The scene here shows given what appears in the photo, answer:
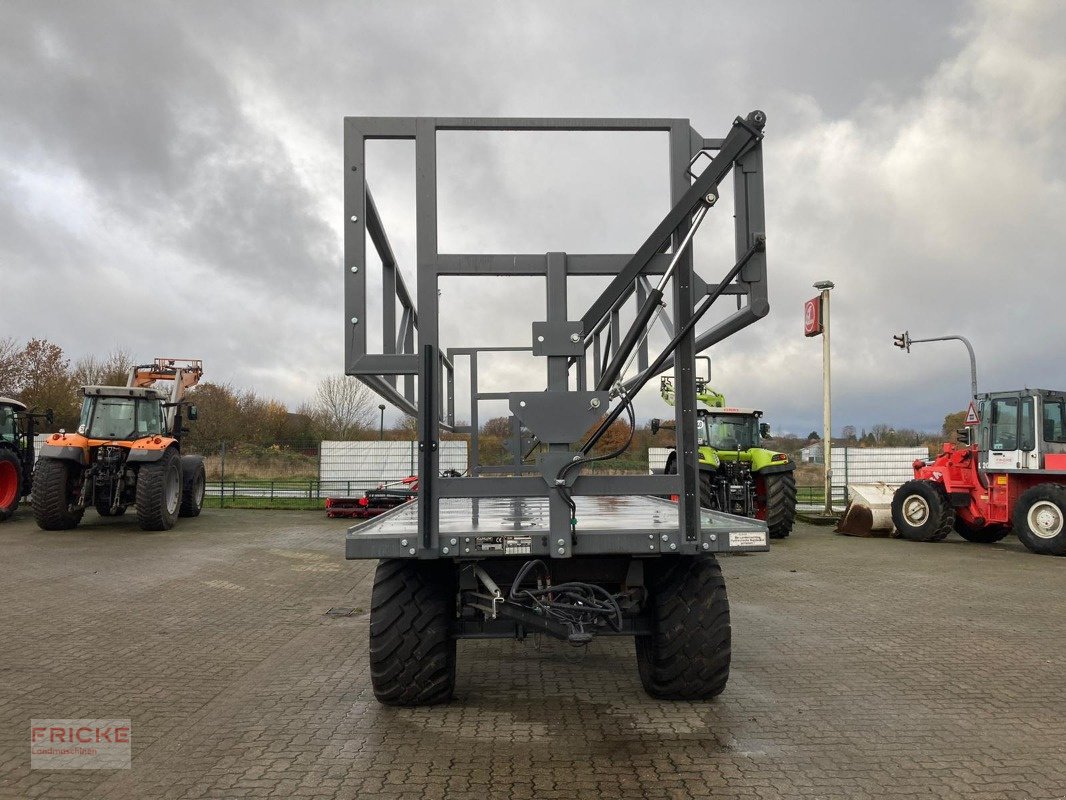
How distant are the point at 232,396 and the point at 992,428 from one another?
110ft

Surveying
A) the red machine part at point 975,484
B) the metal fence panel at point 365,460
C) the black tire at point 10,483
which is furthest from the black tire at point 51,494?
the red machine part at point 975,484

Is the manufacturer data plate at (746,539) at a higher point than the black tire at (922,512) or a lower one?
higher

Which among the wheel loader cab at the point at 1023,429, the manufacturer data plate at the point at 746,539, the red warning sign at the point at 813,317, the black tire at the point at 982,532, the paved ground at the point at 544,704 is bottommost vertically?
the black tire at the point at 982,532

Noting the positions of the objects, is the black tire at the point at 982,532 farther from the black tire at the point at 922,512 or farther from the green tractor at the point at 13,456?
the green tractor at the point at 13,456

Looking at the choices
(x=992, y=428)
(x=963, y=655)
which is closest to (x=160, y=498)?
(x=963, y=655)

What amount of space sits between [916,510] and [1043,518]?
218cm

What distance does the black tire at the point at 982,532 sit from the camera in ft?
44.9

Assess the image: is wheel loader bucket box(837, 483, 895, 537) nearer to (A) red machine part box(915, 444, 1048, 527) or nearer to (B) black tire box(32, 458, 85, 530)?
(A) red machine part box(915, 444, 1048, 527)

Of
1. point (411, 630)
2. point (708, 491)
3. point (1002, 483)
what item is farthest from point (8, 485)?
point (1002, 483)

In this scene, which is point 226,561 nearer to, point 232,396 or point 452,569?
point 452,569

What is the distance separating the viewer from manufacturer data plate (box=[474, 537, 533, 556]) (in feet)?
12.6

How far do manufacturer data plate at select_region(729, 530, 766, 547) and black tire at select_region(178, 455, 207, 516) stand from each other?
14880 millimetres

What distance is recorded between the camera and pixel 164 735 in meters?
4.09

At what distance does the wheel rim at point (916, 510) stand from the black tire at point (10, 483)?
17.1 metres
